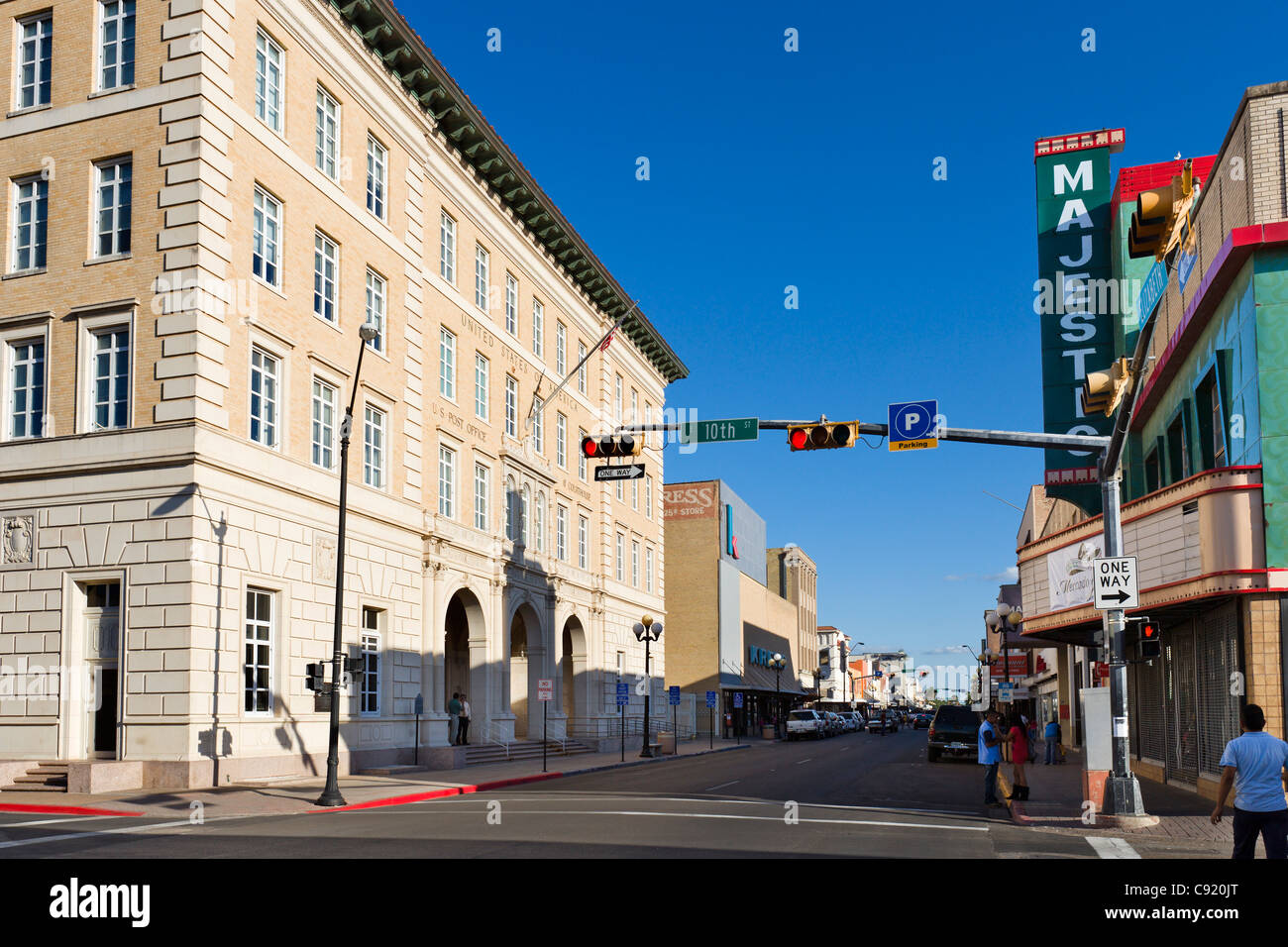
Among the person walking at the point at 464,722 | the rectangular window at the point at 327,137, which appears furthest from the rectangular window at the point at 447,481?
the rectangular window at the point at 327,137

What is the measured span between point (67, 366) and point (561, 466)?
81.5 feet

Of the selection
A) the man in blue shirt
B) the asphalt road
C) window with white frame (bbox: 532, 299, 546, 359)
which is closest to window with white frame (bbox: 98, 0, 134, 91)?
the asphalt road

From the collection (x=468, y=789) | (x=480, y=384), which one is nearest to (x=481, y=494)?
(x=480, y=384)

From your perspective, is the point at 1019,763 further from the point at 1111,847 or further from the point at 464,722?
the point at 464,722

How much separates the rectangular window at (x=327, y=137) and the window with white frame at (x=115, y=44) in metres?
4.92

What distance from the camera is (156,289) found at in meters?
25.6

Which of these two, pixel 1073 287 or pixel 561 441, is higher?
pixel 1073 287

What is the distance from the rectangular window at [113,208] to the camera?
86.8 ft

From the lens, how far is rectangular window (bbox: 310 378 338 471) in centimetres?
2997

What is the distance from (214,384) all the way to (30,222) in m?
6.51

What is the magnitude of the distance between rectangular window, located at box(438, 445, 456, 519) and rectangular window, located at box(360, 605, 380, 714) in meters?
5.33

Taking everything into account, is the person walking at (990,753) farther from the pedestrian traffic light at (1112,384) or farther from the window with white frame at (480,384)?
the window with white frame at (480,384)

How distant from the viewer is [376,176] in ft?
112
